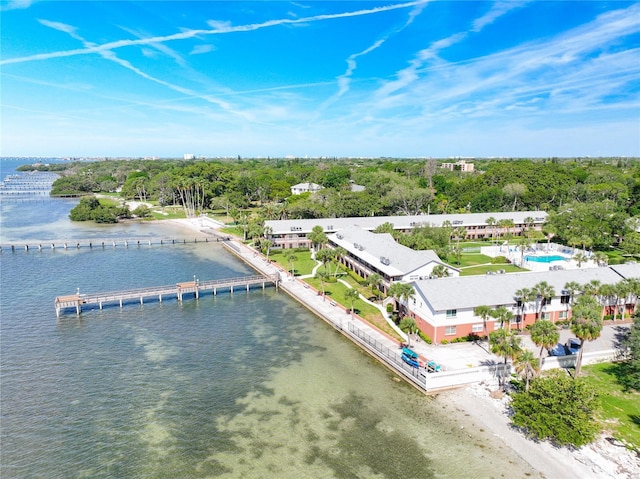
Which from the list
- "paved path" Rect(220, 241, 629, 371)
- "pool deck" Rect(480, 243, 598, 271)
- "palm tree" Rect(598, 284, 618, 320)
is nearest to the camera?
"paved path" Rect(220, 241, 629, 371)

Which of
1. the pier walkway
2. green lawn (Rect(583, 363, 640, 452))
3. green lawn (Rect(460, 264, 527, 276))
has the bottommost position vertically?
green lawn (Rect(583, 363, 640, 452))

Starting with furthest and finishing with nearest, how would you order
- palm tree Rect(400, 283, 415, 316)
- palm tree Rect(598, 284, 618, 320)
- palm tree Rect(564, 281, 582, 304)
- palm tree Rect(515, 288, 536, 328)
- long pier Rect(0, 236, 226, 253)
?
1. long pier Rect(0, 236, 226, 253)
2. palm tree Rect(598, 284, 618, 320)
3. palm tree Rect(564, 281, 582, 304)
4. palm tree Rect(400, 283, 415, 316)
5. palm tree Rect(515, 288, 536, 328)

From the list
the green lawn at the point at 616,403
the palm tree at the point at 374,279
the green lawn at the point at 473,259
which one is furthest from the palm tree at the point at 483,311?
the green lawn at the point at 473,259

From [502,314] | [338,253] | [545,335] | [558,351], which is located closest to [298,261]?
[338,253]

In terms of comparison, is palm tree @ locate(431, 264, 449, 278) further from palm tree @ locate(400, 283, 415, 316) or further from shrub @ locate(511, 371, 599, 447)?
shrub @ locate(511, 371, 599, 447)

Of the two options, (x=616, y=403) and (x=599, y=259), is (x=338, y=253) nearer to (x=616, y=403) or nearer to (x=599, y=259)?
(x=616, y=403)

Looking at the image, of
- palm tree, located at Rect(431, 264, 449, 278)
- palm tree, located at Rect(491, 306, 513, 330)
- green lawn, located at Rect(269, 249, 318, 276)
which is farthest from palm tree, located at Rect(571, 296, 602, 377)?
green lawn, located at Rect(269, 249, 318, 276)

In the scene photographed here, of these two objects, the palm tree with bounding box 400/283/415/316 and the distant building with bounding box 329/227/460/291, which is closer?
the palm tree with bounding box 400/283/415/316
